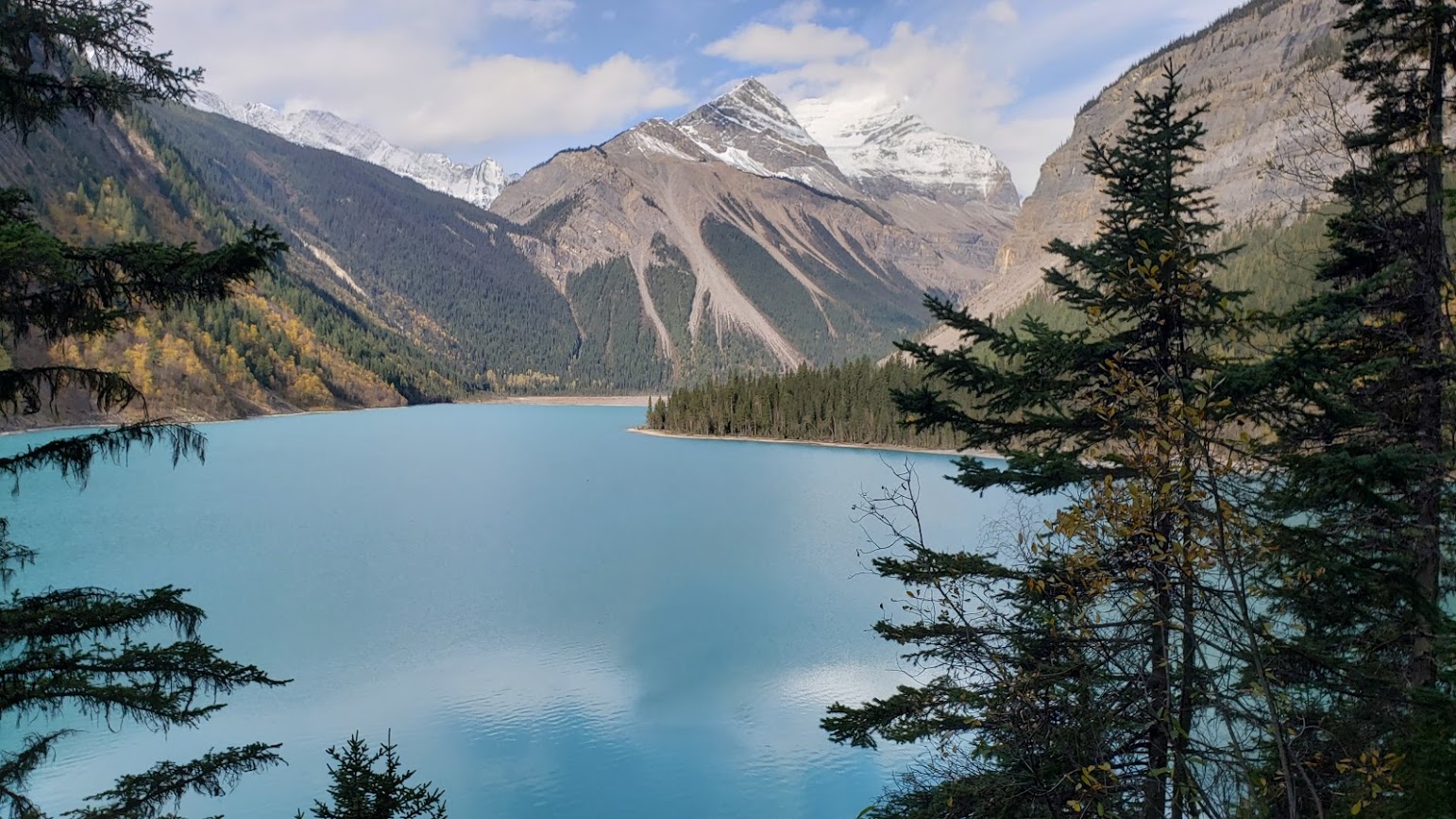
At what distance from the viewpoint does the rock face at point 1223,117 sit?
4483 inches

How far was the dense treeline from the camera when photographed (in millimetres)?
80438

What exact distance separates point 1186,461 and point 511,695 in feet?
57.8

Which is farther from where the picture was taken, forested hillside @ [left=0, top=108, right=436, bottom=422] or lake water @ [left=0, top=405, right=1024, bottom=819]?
forested hillside @ [left=0, top=108, right=436, bottom=422]

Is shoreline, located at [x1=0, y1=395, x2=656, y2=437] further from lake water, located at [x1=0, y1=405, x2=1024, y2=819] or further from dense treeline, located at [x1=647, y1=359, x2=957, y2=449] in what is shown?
lake water, located at [x1=0, y1=405, x2=1024, y2=819]

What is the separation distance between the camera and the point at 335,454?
224ft

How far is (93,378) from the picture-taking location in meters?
5.33

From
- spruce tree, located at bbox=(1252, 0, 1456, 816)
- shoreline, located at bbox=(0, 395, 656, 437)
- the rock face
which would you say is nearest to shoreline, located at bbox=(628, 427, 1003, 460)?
shoreline, located at bbox=(0, 395, 656, 437)

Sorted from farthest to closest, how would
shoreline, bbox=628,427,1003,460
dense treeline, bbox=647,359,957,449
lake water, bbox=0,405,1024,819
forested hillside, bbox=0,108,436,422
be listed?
forested hillside, bbox=0,108,436,422 → dense treeline, bbox=647,359,957,449 → shoreline, bbox=628,427,1003,460 → lake water, bbox=0,405,1024,819

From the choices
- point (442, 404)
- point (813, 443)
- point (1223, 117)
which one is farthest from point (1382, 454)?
point (442, 404)

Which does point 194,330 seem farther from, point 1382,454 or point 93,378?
point 1382,454

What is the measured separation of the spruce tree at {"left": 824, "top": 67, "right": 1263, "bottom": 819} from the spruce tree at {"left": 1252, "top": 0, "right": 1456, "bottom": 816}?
0.70 meters

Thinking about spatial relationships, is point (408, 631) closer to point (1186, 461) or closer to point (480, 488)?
point (1186, 461)

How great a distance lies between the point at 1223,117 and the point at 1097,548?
15800cm

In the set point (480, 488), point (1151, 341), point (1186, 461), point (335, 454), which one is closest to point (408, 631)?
point (1151, 341)
